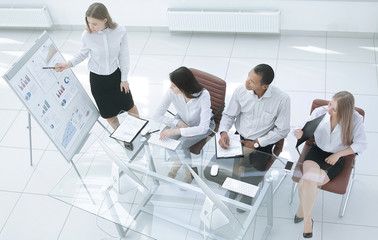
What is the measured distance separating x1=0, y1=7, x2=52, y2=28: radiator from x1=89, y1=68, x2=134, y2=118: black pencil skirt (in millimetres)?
2572

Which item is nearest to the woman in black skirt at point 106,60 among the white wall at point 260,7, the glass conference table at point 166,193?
the glass conference table at point 166,193

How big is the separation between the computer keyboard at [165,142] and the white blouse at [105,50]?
928 mm

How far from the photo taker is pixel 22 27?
21.9 feet

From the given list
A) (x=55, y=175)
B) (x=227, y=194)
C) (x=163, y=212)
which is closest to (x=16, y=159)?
(x=55, y=175)

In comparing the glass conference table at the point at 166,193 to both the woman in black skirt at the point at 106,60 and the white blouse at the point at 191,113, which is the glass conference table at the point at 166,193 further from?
the woman in black skirt at the point at 106,60

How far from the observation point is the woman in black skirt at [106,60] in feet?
12.7

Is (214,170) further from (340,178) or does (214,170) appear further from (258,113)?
(340,178)

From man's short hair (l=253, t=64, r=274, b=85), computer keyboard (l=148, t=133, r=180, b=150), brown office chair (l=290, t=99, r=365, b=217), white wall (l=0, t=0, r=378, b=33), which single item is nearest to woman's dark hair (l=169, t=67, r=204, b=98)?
computer keyboard (l=148, t=133, r=180, b=150)

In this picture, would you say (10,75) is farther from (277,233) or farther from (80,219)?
(277,233)

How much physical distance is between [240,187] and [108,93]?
1.74m

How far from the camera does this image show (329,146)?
360 cm

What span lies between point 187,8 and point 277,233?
12.1ft

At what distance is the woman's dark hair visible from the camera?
11.6ft

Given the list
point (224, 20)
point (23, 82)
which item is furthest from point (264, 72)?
point (224, 20)
